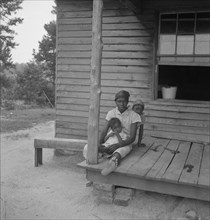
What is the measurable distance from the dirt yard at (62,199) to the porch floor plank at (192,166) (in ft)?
1.80

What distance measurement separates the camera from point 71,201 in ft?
16.1

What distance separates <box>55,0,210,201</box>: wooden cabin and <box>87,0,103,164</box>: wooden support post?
0.21ft

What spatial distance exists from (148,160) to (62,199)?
1585mm

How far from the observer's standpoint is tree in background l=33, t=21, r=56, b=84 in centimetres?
3155

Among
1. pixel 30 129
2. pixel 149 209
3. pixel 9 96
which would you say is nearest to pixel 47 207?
pixel 149 209

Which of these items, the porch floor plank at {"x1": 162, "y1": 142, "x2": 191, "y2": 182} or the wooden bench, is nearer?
the porch floor plank at {"x1": 162, "y1": 142, "x2": 191, "y2": 182}

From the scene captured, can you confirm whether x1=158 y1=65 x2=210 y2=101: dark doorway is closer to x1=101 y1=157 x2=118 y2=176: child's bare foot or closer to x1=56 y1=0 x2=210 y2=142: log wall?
x1=56 y1=0 x2=210 y2=142: log wall

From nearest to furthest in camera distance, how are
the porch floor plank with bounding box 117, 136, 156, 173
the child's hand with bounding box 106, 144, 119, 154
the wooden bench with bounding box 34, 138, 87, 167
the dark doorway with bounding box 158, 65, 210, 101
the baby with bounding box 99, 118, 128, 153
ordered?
the porch floor plank with bounding box 117, 136, 156, 173, the child's hand with bounding box 106, 144, 119, 154, the baby with bounding box 99, 118, 128, 153, the wooden bench with bounding box 34, 138, 87, 167, the dark doorway with bounding box 158, 65, 210, 101

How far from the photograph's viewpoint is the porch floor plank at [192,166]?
393 centimetres

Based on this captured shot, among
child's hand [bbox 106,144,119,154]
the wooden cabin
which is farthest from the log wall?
child's hand [bbox 106,144,119,154]

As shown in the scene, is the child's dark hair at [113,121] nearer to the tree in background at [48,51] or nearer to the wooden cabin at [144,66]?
the wooden cabin at [144,66]

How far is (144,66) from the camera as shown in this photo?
617 centimetres

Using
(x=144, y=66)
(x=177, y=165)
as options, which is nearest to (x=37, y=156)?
(x=144, y=66)

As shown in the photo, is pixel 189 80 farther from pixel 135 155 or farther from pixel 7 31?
pixel 7 31
